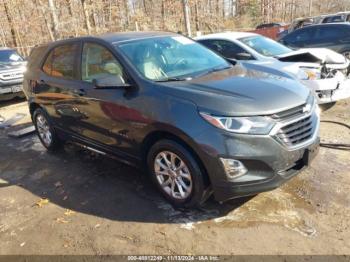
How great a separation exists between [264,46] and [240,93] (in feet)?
16.1

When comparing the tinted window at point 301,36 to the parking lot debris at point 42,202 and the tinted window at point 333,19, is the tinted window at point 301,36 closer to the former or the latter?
the tinted window at point 333,19

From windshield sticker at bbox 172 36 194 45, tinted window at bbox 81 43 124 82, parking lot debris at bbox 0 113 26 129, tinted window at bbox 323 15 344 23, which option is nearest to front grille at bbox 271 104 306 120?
tinted window at bbox 81 43 124 82

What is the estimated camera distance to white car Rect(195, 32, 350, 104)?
629 cm

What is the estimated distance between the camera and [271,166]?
3109 mm

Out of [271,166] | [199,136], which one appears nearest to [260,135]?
[271,166]

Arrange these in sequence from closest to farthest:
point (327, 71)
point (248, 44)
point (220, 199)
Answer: point (220, 199)
point (327, 71)
point (248, 44)

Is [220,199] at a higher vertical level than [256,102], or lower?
lower

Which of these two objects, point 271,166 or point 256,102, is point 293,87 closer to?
point 256,102

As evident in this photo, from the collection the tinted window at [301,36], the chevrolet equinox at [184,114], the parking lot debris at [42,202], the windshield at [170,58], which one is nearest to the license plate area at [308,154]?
the chevrolet equinox at [184,114]

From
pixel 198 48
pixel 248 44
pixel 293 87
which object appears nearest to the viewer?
pixel 293 87

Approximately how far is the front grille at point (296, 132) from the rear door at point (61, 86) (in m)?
2.59

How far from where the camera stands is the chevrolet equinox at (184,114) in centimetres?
308

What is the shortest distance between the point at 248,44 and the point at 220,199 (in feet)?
17.1

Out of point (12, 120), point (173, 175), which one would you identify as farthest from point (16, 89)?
point (173, 175)
